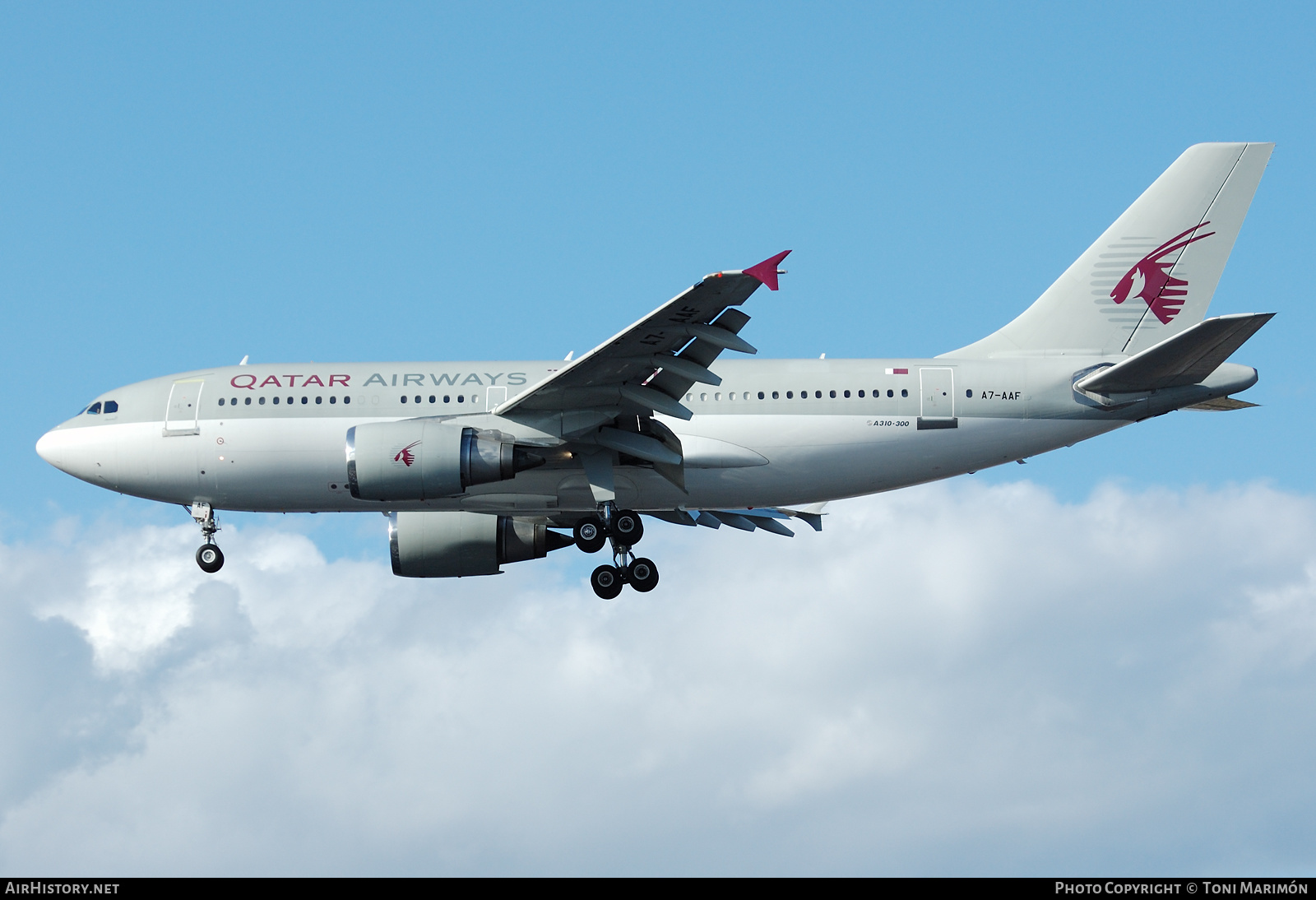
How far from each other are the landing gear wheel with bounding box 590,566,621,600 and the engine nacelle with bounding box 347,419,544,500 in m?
3.45

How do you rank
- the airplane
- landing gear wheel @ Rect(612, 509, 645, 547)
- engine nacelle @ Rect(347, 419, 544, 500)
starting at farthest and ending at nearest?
landing gear wheel @ Rect(612, 509, 645, 547)
the airplane
engine nacelle @ Rect(347, 419, 544, 500)

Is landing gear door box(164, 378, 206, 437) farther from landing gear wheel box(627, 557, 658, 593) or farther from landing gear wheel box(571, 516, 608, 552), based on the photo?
landing gear wheel box(627, 557, 658, 593)

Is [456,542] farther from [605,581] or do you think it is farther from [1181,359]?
[1181,359]

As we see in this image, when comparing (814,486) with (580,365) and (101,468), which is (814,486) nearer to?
(580,365)

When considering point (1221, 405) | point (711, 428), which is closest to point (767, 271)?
point (711, 428)

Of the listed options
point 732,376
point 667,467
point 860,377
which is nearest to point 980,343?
point 860,377

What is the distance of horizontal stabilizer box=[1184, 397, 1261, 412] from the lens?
2636cm

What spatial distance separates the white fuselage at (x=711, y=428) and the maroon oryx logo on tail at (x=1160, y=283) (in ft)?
5.71

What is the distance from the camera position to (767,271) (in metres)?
19.8

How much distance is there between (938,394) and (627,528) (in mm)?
6103

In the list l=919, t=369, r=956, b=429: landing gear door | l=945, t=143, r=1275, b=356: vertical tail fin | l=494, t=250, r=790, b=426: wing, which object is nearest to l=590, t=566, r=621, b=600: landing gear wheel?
l=494, t=250, r=790, b=426: wing

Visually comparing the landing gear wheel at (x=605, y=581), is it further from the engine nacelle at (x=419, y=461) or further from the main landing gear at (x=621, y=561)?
the engine nacelle at (x=419, y=461)

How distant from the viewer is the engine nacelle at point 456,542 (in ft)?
95.9

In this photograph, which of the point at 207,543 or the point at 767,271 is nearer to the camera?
the point at 767,271
